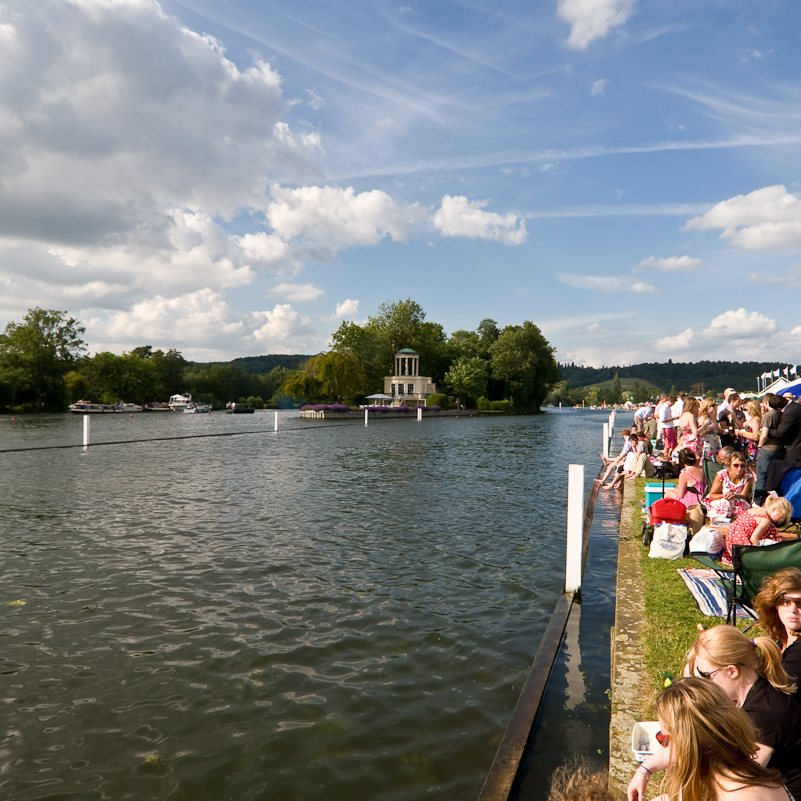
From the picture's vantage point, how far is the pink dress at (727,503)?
7.89 meters

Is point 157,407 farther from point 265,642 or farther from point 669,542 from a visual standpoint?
point 669,542

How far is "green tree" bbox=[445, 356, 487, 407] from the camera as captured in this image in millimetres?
88125

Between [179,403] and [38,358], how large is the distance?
94.8ft

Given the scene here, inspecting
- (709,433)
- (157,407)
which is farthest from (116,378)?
(709,433)

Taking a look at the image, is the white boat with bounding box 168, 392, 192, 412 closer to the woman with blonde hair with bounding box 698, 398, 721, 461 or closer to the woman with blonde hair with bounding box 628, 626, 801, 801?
the woman with blonde hair with bounding box 698, 398, 721, 461

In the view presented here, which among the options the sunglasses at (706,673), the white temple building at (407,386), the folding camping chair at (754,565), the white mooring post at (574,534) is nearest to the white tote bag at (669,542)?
the white mooring post at (574,534)

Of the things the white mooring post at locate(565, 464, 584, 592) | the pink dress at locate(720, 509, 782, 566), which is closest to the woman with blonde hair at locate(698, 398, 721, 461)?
the pink dress at locate(720, 509, 782, 566)

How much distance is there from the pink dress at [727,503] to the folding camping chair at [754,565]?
308cm

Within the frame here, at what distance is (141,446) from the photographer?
28.4m

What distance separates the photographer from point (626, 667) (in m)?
4.73

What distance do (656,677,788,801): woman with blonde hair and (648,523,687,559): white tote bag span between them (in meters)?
6.14

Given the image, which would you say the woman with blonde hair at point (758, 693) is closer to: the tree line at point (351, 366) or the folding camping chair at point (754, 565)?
the folding camping chair at point (754, 565)

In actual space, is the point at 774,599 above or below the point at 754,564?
above

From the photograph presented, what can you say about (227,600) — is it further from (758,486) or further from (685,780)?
(758,486)
